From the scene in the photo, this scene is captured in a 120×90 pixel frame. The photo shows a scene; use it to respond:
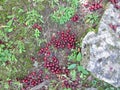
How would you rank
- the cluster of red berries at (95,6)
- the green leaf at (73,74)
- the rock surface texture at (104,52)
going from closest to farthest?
the rock surface texture at (104,52) < the green leaf at (73,74) < the cluster of red berries at (95,6)

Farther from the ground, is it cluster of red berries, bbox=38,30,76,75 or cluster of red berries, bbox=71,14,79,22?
cluster of red berries, bbox=71,14,79,22

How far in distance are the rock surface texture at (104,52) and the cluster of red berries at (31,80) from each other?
93cm

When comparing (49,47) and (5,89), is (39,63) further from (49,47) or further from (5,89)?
(5,89)

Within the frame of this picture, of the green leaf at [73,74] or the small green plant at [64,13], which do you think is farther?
the small green plant at [64,13]

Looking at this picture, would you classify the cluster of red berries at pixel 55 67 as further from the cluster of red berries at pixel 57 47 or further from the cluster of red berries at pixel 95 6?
the cluster of red berries at pixel 95 6

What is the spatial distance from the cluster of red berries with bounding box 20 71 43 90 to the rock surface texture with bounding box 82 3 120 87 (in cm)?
93

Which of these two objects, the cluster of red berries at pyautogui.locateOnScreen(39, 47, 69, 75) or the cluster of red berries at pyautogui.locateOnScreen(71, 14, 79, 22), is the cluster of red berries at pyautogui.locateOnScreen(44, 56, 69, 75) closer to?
the cluster of red berries at pyautogui.locateOnScreen(39, 47, 69, 75)

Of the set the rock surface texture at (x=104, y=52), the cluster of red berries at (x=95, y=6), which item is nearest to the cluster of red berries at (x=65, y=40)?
the rock surface texture at (x=104, y=52)

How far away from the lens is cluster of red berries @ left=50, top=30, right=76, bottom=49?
6.38m

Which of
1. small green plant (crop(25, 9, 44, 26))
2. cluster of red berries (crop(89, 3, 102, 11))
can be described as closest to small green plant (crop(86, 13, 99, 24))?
cluster of red berries (crop(89, 3, 102, 11))

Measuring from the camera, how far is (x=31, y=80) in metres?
6.39

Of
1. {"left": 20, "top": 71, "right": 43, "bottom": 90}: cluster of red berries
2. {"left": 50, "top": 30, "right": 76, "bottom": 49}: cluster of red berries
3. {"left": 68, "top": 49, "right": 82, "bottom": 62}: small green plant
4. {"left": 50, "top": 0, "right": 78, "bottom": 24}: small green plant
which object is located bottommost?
{"left": 20, "top": 71, "right": 43, "bottom": 90}: cluster of red berries

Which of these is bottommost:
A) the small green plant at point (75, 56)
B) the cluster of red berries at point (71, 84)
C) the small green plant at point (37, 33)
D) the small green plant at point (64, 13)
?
the cluster of red berries at point (71, 84)

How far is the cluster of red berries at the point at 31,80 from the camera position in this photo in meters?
6.38
